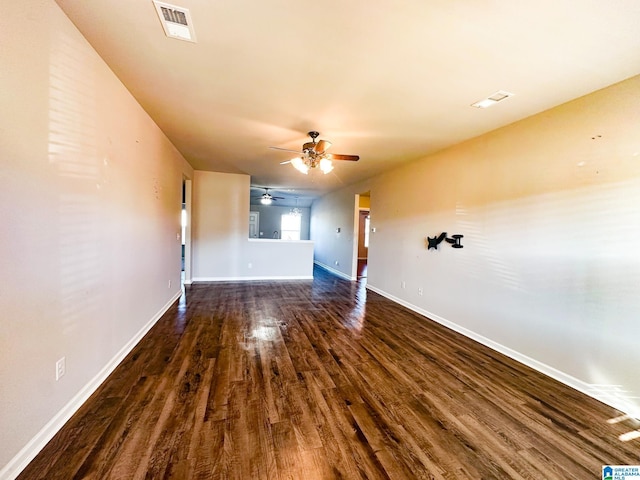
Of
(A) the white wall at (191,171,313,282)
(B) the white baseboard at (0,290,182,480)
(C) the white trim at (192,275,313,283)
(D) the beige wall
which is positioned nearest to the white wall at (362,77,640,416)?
(C) the white trim at (192,275,313,283)

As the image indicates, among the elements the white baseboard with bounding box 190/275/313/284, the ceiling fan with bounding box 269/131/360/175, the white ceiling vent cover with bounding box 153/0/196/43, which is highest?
the white ceiling vent cover with bounding box 153/0/196/43

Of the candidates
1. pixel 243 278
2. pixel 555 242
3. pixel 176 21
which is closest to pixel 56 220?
pixel 176 21

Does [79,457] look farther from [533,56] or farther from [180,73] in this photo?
[533,56]

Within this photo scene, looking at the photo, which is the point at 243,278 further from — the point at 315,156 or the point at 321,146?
the point at 321,146

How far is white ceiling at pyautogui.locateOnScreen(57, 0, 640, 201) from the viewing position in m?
1.49

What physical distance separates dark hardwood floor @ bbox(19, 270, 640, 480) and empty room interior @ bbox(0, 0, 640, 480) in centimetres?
2

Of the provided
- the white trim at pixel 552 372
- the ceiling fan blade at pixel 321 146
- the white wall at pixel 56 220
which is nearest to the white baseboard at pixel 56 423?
the white wall at pixel 56 220

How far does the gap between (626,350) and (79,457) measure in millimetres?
3814

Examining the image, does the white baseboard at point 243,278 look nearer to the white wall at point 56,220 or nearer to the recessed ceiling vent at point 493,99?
the white wall at point 56,220

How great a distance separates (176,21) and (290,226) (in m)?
10.1

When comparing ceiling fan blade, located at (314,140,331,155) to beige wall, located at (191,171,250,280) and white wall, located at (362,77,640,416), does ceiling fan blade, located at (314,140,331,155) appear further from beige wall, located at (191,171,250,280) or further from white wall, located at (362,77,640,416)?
beige wall, located at (191,171,250,280)

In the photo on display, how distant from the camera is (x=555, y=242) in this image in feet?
8.20

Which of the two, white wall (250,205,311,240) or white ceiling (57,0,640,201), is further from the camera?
white wall (250,205,311,240)

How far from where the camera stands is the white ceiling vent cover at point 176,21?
150 centimetres
